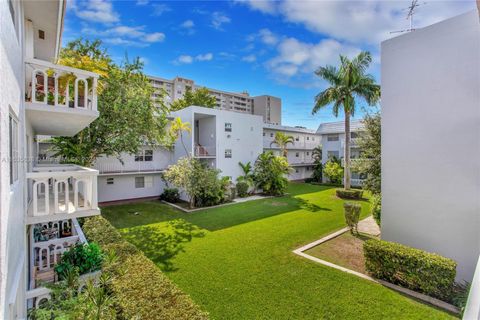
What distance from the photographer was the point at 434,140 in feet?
24.0

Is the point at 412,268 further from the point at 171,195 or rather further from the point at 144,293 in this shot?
the point at 171,195

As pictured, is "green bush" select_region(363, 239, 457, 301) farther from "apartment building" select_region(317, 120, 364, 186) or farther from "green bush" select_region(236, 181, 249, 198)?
"apartment building" select_region(317, 120, 364, 186)

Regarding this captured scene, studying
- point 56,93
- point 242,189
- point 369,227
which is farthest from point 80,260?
point 242,189

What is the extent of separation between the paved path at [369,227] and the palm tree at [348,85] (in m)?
8.43

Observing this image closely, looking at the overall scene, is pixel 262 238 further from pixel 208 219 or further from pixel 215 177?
pixel 215 177

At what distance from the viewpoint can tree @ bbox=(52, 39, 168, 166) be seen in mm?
11664

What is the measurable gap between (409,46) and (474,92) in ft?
8.47

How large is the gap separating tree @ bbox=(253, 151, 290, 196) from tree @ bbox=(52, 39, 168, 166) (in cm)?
1126

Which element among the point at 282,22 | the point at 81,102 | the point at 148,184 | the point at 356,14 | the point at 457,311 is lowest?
the point at 457,311

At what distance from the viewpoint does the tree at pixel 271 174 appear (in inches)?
850

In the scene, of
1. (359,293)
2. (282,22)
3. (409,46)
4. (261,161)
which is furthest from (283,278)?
(261,161)

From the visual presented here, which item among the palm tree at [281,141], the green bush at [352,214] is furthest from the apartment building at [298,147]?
the green bush at [352,214]

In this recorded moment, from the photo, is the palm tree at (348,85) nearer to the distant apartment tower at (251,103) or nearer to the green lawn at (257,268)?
the green lawn at (257,268)

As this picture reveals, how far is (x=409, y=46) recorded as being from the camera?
7.87 m
